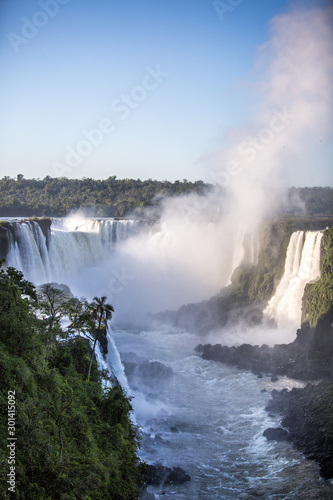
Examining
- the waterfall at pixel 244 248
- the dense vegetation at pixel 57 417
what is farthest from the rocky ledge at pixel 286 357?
the dense vegetation at pixel 57 417

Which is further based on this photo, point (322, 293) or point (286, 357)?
point (286, 357)

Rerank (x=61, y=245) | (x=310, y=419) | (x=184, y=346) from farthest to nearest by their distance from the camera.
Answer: (x=61, y=245) → (x=184, y=346) → (x=310, y=419)

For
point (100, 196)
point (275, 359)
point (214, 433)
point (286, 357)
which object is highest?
point (100, 196)

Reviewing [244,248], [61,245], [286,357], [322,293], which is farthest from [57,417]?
[61,245]

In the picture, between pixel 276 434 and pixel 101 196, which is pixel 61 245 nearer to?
pixel 276 434

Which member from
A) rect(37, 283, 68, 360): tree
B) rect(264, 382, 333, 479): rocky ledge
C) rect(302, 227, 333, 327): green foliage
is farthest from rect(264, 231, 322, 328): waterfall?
rect(37, 283, 68, 360): tree

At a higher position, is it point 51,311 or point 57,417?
point 51,311

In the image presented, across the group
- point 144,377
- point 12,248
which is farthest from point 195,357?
point 12,248
